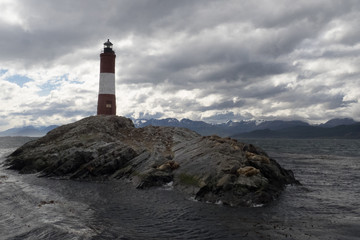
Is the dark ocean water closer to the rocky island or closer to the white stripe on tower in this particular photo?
the rocky island

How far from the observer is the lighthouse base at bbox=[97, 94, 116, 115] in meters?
55.0

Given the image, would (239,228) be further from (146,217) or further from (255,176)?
(255,176)

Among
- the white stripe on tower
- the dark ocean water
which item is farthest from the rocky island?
the white stripe on tower

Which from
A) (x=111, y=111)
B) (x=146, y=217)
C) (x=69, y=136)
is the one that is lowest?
(x=146, y=217)

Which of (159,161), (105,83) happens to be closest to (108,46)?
(105,83)

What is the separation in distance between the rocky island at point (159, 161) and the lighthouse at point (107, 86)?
8066 millimetres

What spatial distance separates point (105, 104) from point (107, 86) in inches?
142

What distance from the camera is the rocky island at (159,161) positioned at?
67.3 ft

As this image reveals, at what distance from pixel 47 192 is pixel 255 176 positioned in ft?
55.7

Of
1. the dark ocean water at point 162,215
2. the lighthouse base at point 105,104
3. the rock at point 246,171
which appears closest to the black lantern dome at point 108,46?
the lighthouse base at point 105,104

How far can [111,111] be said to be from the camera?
55.5m

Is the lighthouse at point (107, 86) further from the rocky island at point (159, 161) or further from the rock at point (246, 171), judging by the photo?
the rock at point (246, 171)

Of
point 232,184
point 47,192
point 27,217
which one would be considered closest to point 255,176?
point 232,184

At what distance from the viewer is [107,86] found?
5544cm
